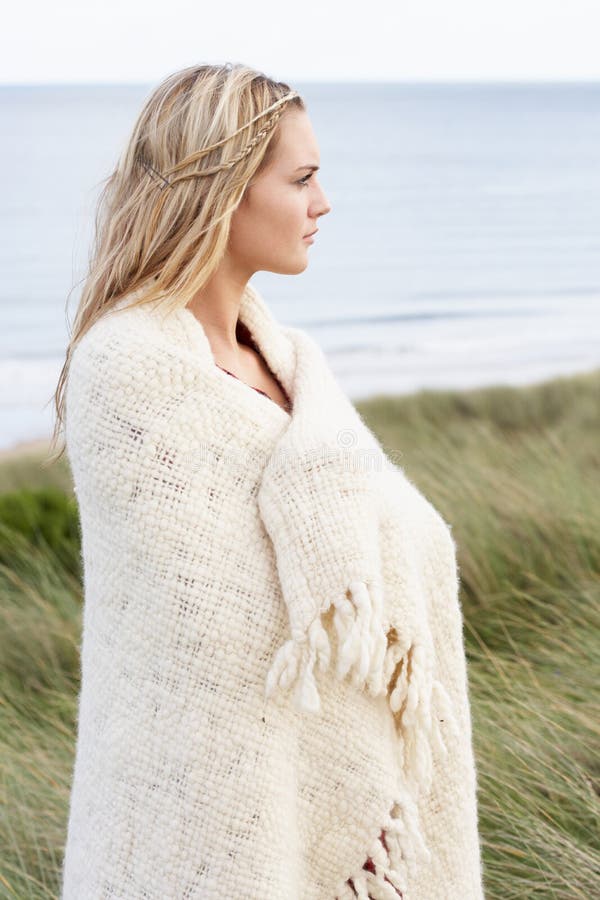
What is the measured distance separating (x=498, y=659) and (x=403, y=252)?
31.6m

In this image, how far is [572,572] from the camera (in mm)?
4070

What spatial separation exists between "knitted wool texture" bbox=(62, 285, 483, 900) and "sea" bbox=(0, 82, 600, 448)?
44cm

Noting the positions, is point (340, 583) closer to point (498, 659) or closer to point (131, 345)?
point (131, 345)

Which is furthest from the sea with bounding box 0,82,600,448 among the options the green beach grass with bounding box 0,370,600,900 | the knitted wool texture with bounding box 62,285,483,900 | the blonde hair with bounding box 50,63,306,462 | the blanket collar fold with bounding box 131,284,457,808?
the green beach grass with bounding box 0,370,600,900

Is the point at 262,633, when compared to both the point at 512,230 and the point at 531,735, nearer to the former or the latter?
the point at 531,735

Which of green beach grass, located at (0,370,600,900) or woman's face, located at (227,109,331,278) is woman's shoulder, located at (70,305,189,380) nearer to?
woman's face, located at (227,109,331,278)

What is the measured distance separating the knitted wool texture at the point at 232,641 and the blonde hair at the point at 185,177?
8cm

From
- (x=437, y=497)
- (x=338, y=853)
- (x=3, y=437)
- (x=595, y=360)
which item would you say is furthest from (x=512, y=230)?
(x=338, y=853)

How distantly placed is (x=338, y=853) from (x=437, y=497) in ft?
9.63

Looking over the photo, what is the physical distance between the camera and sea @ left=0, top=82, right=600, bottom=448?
2066cm

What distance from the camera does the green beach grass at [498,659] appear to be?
104 inches

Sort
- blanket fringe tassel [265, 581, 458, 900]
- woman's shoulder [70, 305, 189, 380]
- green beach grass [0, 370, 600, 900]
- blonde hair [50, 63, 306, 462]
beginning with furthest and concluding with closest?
green beach grass [0, 370, 600, 900]
blonde hair [50, 63, 306, 462]
woman's shoulder [70, 305, 189, 380]
blanket fringe tassel [265, 581, 458, 900]

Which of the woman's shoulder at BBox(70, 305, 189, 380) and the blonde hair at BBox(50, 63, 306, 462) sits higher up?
the blonde hair at BBox(50, 63, 306, 462)

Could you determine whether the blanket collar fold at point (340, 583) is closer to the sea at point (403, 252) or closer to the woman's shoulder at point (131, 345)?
the woman's shoulder at point (131, 345)
